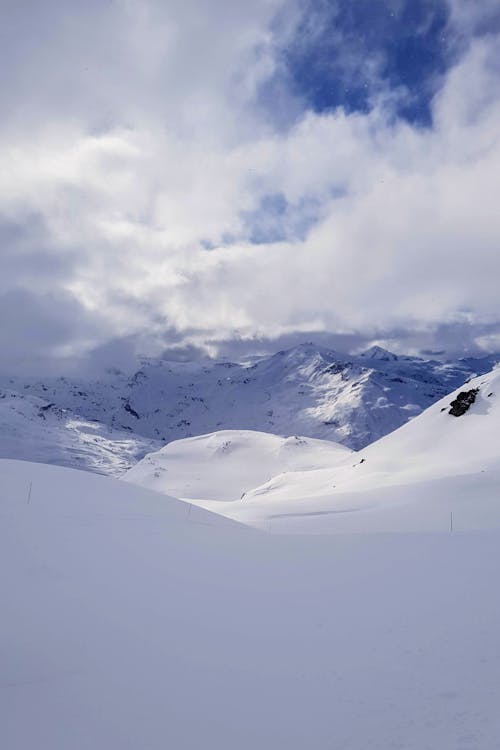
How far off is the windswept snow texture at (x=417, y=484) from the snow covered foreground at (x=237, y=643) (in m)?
16.8

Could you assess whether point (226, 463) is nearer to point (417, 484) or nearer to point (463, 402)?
point (463, 402)

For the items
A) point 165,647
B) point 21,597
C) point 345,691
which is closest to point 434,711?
point 345,691

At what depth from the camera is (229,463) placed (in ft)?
404

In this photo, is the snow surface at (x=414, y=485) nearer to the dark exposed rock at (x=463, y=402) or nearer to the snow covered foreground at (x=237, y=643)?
the dark exposed rock at (x=463, y=402)

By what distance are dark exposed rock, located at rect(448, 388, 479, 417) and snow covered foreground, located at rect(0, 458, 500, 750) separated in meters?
46.4

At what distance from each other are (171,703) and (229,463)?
118974 mm

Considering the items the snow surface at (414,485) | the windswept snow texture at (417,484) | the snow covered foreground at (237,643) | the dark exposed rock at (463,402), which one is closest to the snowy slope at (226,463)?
the snow surface at (414,485)

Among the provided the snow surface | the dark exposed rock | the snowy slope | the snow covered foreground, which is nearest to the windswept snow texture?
the snow surface

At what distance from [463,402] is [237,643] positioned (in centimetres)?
5495

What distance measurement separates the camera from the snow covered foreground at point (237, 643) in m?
5.12

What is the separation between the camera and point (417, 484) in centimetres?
3512

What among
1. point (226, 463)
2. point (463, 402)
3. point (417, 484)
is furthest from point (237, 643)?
point (226, 463)

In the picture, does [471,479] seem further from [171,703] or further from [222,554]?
[171,703]

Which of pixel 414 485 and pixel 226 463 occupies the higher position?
pixel 226 463
